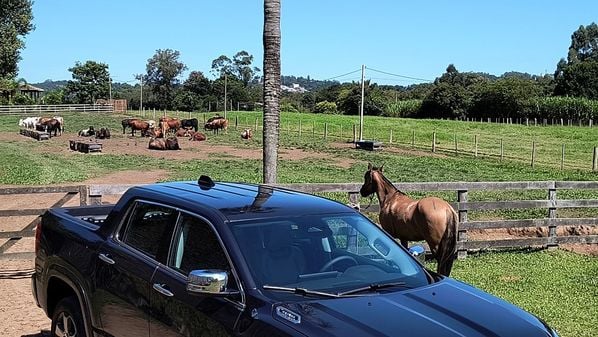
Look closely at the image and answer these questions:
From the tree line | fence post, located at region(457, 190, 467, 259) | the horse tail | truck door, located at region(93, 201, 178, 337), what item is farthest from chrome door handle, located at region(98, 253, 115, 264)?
the tree line

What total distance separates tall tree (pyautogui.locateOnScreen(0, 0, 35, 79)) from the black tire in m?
28.7

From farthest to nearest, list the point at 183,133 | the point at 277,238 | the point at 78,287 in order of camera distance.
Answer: the point at 183,133 < the point at 78,287 < the point at 277,238

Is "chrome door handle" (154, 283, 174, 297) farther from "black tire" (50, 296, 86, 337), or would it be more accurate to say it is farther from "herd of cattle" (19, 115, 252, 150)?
"herd of cattle" (19, 115, 252, 150)

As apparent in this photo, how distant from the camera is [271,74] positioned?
1036cm

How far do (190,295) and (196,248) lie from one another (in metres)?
0.39

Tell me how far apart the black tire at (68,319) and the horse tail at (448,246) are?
5181 mm

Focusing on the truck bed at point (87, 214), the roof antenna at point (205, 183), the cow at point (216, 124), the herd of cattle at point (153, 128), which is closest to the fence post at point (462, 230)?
the truck bed at point (87, 214)

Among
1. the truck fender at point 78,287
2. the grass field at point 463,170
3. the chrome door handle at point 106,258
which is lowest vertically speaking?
the grass field at point 463,170

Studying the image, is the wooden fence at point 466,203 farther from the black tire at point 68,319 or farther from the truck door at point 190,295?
the truck door at point 190,295

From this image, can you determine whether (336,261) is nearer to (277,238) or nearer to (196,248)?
(277,238)

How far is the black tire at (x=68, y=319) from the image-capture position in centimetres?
541

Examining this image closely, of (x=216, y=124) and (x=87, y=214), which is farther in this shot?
(x=216, y=124)

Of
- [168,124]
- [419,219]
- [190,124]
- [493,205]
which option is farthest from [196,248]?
[190,124]

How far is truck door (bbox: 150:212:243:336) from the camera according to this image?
382 centimetres
